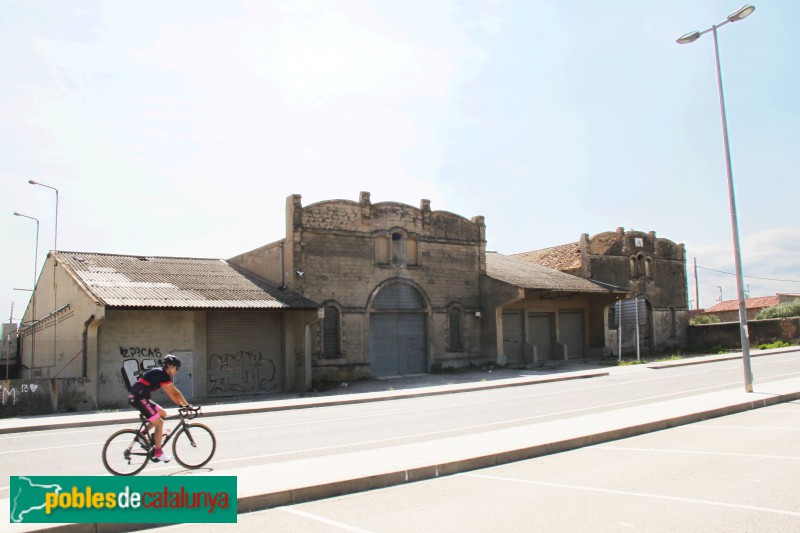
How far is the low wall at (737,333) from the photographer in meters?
40.5

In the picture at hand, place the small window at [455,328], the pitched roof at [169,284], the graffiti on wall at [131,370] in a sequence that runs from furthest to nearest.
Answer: the small window at [455,328] < the pitched roof at [169,284] < the graffiti on wall at [131,370]

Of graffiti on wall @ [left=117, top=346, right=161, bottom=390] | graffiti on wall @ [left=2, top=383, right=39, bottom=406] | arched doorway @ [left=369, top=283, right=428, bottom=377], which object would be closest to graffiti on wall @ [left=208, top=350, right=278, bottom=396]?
graffiti on wall @ [left=117, top=346, right=161, bottom=390]

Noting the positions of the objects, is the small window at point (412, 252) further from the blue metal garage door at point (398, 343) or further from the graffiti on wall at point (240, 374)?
the graffiti on wall at point (240, 374)

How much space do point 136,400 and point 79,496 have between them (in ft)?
9.98

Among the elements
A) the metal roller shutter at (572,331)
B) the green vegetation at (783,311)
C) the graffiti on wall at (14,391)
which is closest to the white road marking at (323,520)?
the graffiti on wall at (14,391)

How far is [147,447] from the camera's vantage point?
8.97 m

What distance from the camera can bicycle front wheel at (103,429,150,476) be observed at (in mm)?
8789

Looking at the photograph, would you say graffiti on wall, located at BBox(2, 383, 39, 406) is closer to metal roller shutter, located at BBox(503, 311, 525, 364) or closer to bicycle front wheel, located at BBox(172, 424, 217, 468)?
bicycle front wheel, located at BBox(172, 424, 217, 468)

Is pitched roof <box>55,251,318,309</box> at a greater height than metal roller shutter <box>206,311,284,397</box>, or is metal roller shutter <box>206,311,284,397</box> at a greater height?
pitched roof <box>55,251,318,309</box>

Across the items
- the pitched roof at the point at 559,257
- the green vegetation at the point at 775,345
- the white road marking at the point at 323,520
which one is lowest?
the white road marking at the point at 323,520

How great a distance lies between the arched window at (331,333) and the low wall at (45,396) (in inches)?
→ 357

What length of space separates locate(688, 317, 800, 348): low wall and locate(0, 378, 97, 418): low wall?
115 ft

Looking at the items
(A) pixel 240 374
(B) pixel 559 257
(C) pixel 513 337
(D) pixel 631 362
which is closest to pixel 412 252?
(C) pixel 513 337

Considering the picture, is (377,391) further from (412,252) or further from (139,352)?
(139,352)
